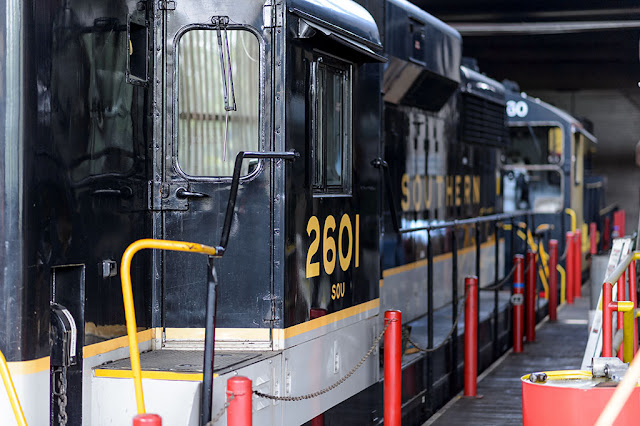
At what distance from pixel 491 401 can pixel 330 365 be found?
10.6 ft

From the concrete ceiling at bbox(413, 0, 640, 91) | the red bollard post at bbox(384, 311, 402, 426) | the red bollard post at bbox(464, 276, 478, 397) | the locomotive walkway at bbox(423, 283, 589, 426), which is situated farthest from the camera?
the concrete ceiling at bbox(413, 0, 640, 91)

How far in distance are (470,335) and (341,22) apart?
12.0 ft

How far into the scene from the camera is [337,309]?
481 cm

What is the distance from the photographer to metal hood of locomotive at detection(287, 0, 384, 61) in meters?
4.23

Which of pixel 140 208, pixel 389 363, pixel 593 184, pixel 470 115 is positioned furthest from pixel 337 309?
pixel 593 184

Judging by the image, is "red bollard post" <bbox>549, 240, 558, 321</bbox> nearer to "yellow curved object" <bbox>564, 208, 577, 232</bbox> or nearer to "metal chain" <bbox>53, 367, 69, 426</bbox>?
"yellow curved object" <bbox>564, 208, 577, 232</bbox>

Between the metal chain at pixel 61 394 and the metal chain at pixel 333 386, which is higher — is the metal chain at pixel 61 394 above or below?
above

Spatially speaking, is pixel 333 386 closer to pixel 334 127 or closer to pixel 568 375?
pixel 568 375

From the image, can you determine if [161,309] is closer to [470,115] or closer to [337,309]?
[337,309]

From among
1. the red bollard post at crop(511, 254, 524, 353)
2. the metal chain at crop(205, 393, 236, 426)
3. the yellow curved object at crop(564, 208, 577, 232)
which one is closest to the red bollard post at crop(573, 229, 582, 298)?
the yellow curved object at crop(564, 208, 577, 232)

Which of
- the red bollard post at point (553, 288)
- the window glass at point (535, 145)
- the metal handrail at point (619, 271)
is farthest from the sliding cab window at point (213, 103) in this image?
the window glass at point (535, 145)

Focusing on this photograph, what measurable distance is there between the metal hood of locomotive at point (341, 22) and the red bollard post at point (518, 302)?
16.3ft

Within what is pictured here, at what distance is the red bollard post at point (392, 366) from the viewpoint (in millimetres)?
5371

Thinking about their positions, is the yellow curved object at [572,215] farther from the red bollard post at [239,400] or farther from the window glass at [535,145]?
the red bollard post at [239,400]
